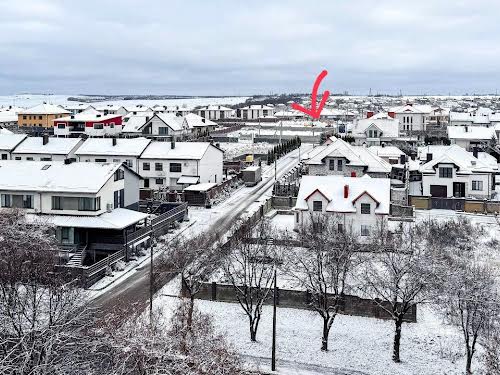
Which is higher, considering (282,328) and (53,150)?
(53,150)

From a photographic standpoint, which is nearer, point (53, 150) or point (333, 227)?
point (333, 227)

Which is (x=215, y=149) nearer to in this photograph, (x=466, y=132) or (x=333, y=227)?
(x=333, y=227)

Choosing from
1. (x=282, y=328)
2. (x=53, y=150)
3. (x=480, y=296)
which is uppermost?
(x=53, y=150)

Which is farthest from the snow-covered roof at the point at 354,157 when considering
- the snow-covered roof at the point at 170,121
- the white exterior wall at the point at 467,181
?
the snow-covered roof at the point at 170,121

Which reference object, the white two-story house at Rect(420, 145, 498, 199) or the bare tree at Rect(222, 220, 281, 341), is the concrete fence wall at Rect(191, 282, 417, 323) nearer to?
the bare tree at Rect(222, 220, 281, 341)

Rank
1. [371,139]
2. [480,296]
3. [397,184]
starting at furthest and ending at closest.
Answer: [371,139] < [397,184] < [480,296]

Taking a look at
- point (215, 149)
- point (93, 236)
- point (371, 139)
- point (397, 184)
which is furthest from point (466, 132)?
point (93, 236)

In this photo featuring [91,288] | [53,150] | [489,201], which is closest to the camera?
[91,288]
